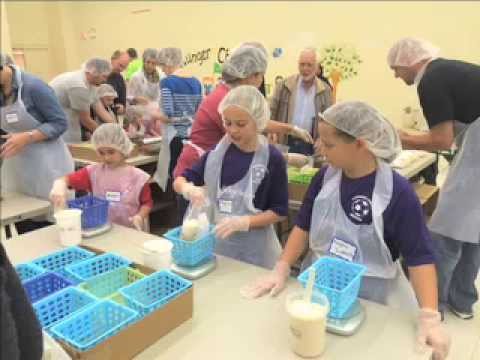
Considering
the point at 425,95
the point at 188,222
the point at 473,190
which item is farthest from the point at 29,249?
the point at 473,190

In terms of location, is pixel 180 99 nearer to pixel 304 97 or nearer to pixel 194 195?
pixel 304 97

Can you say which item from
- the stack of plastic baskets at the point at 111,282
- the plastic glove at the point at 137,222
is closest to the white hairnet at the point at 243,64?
the plastic glove at the point at 137,222

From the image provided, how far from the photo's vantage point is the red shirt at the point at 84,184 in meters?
2.18

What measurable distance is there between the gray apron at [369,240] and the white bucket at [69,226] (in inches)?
38.2

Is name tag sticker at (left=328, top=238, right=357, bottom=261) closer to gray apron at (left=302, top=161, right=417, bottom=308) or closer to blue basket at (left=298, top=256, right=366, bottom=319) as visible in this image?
gray apron at (left=302, top=161, right=417, bottom=308)

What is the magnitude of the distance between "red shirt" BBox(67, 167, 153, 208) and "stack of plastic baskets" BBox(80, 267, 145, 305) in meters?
0.90

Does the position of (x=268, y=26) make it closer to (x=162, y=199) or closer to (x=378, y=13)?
(x=378, y=13)

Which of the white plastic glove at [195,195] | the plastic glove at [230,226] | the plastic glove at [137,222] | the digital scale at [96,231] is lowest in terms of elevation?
the plastic glove at [137,222]

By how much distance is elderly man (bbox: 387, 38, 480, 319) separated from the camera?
1.93 metres

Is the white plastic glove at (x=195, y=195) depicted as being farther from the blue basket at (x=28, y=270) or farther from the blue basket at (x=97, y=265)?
the blue basket at (x=28, y=270)

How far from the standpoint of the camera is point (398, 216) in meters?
1.38

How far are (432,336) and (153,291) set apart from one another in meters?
0.81

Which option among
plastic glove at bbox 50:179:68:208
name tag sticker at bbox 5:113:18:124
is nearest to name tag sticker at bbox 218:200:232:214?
plastic glove at bbox 50:179:68:208

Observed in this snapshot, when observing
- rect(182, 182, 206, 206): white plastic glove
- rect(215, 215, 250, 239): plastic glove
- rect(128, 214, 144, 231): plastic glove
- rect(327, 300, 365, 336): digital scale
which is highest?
rect(182, 182, 206, 206): white plastic glove
